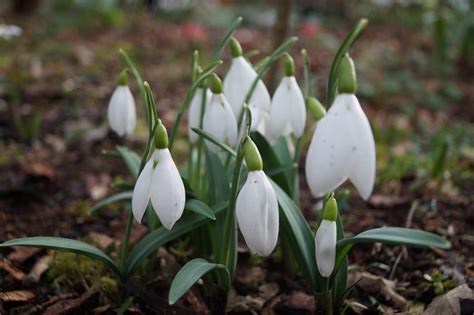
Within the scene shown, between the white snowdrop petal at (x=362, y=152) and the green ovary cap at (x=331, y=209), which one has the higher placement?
the white snowdrop petal at (x=362, y=152)

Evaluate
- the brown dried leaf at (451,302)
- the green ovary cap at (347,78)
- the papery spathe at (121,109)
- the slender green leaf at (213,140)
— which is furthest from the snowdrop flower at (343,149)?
the papery spathe at (121,109)

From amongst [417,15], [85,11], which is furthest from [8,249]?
[417,15]

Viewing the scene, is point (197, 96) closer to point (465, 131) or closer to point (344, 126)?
point (344, 126)

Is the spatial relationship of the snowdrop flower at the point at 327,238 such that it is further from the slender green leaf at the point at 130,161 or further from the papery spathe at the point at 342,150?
the slender green leaf at the point at 130,161

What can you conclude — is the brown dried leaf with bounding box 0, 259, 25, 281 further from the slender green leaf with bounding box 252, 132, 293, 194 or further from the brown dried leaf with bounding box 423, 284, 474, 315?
the brown dried leaf with bounding box 423, 284, 474, 315

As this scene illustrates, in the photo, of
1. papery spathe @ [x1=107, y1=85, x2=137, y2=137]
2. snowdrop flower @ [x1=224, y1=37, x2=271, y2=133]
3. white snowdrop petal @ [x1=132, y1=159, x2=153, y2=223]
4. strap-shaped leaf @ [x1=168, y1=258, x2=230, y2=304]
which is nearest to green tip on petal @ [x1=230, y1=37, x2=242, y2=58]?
snowdrop flower @ [x1=224, y1=37, x2=271, y2=133]

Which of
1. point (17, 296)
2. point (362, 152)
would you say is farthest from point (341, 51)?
point (17, 296)
